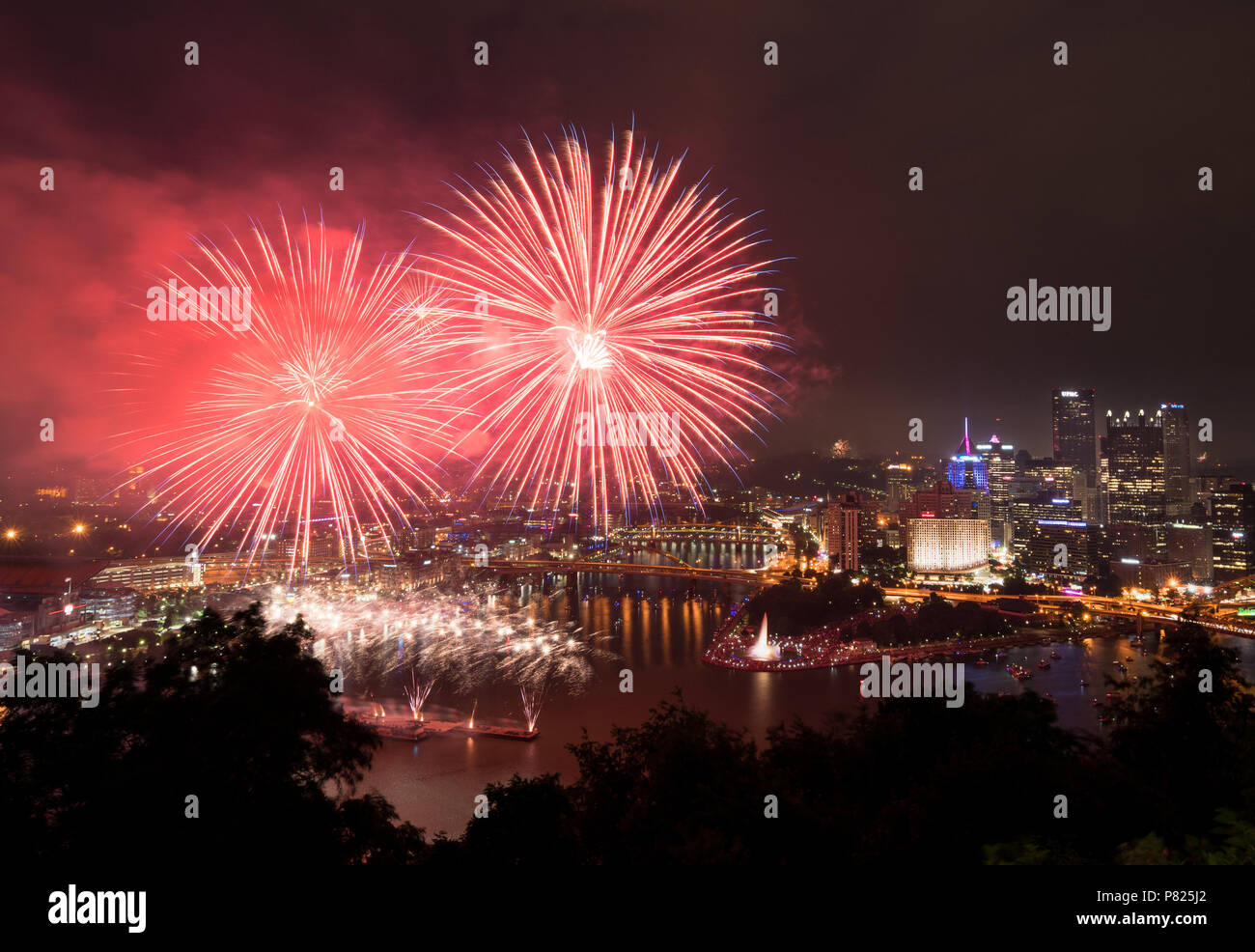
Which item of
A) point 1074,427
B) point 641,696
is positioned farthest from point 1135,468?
point 641,696

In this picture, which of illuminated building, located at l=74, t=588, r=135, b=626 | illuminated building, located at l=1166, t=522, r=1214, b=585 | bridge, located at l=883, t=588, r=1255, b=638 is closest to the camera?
illuminated building, located at l=74, t=588, r=135, b=626

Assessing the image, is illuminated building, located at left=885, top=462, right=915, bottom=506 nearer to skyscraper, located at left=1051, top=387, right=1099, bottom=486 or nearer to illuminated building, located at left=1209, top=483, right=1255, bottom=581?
skyscraper, located at left=1051, top=387, right=1099, bottom=486

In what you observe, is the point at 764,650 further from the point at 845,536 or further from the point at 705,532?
the point at 705,532

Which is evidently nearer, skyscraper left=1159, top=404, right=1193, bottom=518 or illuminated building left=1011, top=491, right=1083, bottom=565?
skyscraper left=1159, top=404, right=1193, bottom=518

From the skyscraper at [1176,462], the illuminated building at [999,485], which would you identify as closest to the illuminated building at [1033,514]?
the illuminated building at [999,485]

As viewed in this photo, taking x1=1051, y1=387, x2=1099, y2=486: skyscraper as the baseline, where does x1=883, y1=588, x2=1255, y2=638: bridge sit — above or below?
below

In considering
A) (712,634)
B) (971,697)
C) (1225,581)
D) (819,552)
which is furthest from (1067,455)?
(971,697)

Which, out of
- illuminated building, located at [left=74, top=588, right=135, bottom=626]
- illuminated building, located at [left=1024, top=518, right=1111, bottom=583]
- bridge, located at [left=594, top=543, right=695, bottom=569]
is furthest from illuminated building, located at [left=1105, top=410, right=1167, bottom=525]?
illuminated building, located at [left=74, top=588, right=135, bottom=626]
